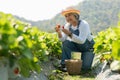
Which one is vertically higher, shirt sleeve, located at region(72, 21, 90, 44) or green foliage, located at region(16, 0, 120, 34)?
shirt sleeve, located at region(72, 21, 90, 44)

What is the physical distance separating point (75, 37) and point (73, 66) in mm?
603

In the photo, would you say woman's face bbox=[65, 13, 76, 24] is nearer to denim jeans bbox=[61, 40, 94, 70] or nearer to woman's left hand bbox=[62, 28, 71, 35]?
woman's left hand bbox=[62, 28, 71, 35]

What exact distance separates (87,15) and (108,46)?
180m

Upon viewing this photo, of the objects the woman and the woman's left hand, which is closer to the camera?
the woman's left hand

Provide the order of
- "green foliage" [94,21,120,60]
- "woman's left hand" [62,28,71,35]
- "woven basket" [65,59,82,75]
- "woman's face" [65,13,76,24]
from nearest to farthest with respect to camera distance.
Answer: "green foliage" [94,21,120,60], "woman's left hand" [62,28,71,35], "woman's face" [65,13,76,24], "woven basket" [65,59,82,75]

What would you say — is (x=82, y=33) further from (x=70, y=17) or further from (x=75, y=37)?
(x=70, y=17)

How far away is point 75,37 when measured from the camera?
23.2 feet

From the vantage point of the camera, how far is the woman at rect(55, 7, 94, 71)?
7090mm

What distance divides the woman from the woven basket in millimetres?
263

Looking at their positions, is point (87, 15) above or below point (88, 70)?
below

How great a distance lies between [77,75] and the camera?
719 centimetres

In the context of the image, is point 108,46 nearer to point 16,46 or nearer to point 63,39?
point 63,39

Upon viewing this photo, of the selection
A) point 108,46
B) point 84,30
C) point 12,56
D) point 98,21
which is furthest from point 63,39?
point 98,21

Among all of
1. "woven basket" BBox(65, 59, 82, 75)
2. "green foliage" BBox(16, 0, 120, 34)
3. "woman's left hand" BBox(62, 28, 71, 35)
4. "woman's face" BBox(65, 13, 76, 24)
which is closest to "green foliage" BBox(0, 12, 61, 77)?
"woman's left hand" BBox(62, 28, 71, 35)
